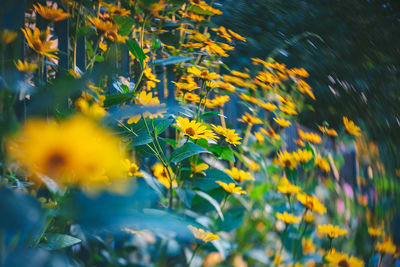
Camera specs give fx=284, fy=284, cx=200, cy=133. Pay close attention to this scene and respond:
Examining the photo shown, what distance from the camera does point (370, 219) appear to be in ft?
3.49

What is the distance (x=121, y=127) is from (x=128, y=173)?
0.14 m

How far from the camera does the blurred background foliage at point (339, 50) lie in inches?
42.2

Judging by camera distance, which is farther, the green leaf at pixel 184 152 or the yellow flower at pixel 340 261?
the yellow flower at pixel 340 261

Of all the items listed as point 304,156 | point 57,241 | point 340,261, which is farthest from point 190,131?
point 340,261

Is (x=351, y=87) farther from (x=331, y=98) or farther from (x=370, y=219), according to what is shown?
(x=370, y=219)

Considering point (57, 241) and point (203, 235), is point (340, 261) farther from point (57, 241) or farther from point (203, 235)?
point (57, 241)

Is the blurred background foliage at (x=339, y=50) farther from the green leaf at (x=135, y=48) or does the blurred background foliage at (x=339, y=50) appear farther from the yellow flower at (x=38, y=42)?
the yellow flower at (x=38, y=42)

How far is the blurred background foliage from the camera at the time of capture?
107 cm

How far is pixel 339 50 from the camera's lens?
3.84 feet

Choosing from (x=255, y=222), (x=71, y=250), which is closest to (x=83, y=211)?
(x=71, y=250)

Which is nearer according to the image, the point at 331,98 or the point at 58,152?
the point at 58,152

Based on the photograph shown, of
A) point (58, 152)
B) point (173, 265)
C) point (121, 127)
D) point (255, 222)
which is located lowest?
point (173, 265)

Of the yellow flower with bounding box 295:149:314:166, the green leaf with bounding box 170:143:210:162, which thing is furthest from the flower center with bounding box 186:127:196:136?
the yellow flower with bounding box 295:149:314:166

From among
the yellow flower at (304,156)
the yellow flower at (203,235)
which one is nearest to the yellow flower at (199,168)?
the yellow flower at (203,235)
